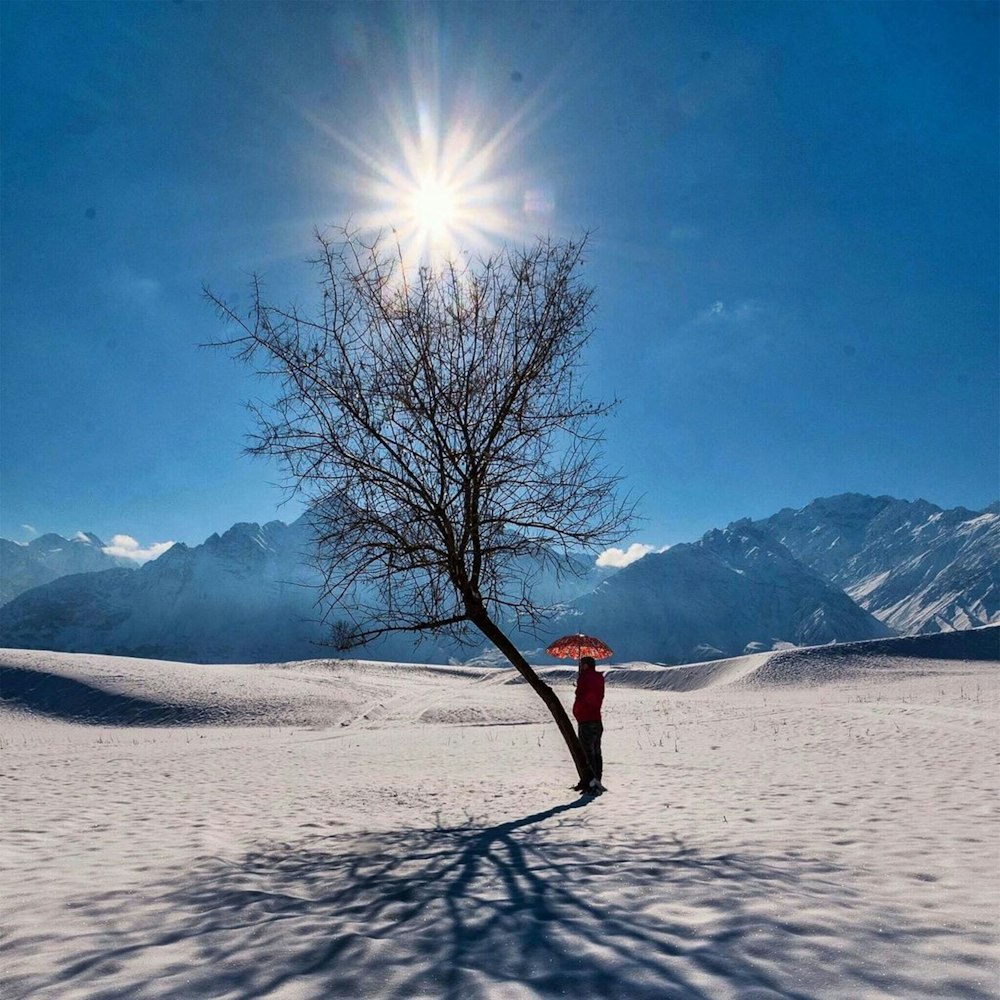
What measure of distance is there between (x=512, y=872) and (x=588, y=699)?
613 cm

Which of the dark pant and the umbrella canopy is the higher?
the umbrella canopy

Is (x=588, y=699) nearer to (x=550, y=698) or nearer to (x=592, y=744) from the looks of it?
(x=550, y=698)

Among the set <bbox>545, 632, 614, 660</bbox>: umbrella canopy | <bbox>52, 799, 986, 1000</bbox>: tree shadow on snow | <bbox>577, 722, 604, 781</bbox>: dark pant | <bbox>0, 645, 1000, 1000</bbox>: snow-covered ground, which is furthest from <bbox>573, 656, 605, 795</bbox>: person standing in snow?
<bbox>52, 799, 986, 1000</bbox>: tree shadow on snow

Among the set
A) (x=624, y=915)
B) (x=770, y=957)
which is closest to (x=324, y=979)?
(x=624, y=915)

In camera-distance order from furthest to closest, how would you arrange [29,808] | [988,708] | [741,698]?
1. [741,698]
2. [988,708]
3. [29,808]

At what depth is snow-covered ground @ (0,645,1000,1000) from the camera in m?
3.89

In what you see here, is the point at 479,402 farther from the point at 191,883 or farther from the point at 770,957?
the point at 770,957

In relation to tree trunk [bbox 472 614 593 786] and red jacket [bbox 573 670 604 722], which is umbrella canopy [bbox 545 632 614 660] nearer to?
red jacket [bbox 573 670 604 722]

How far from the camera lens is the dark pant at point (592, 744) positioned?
12.3 metres

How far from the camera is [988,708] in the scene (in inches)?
890

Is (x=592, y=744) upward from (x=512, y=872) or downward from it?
upward

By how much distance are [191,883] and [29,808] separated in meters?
6.25

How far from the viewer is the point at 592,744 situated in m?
12.4

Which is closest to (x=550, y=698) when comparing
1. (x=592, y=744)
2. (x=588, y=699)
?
(x=588, y=699)
